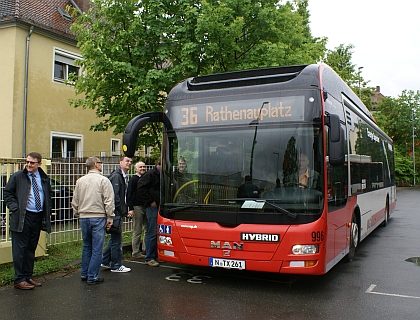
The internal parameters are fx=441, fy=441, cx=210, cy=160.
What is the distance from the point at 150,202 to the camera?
8008 mm

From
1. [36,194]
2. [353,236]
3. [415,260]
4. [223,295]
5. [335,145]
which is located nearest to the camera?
[335,145]

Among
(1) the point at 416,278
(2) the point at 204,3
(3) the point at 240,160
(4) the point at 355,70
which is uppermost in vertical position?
(4) the point at 355,70

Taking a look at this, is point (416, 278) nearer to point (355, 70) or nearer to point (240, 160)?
point (240, 160)

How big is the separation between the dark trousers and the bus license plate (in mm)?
2589

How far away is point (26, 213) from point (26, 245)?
1.48ft

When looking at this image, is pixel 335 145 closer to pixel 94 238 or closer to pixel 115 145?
pixel 94 238

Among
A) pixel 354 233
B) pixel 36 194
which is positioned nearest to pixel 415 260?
pixel 354 233

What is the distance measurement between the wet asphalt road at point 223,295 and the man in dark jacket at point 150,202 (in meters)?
0.34

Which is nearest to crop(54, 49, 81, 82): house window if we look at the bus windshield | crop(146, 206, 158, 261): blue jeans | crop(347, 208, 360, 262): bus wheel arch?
Result: crop(146, 206, 158, 261): blue jeans

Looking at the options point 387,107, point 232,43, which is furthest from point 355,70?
point 232,43

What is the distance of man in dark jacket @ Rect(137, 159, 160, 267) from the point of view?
7953mm

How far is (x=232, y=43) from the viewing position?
12047 millimetres

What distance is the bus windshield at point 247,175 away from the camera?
5797 mm

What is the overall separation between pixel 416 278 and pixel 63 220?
21.5ft
